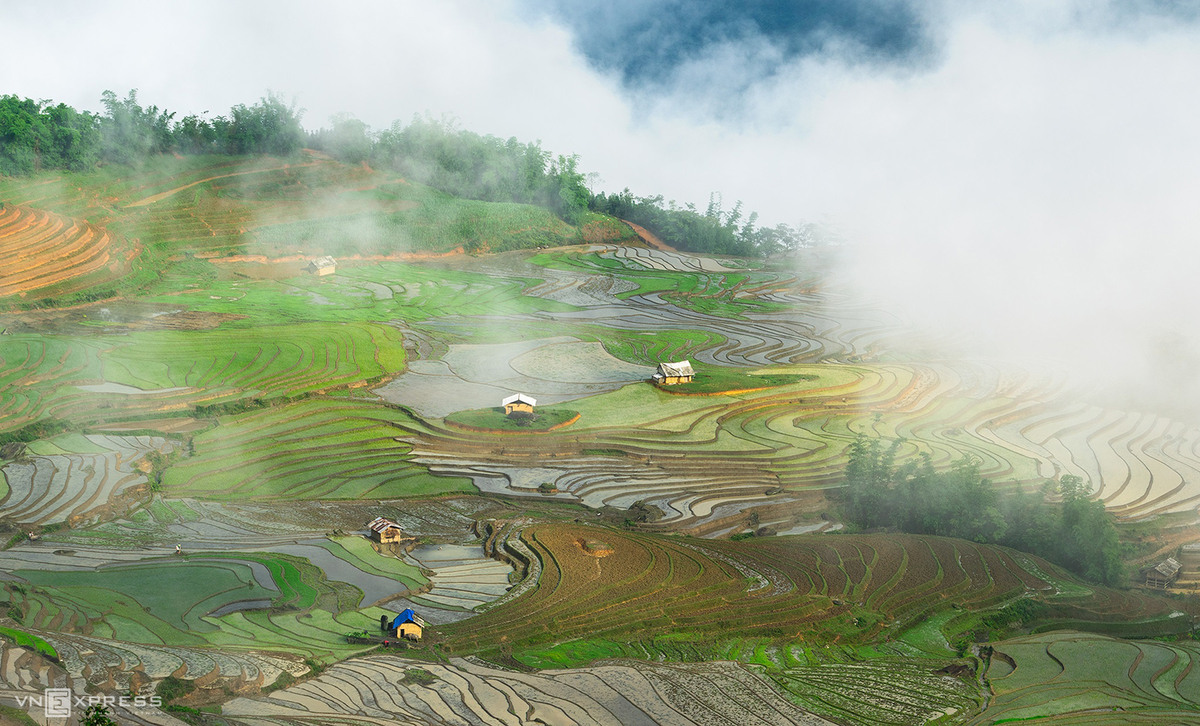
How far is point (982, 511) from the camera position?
3080cm

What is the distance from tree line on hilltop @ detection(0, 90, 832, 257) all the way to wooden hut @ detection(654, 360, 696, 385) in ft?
163

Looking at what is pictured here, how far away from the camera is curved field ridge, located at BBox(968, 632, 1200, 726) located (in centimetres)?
1830

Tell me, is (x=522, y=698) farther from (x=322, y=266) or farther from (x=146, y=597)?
(x=322, y=266)

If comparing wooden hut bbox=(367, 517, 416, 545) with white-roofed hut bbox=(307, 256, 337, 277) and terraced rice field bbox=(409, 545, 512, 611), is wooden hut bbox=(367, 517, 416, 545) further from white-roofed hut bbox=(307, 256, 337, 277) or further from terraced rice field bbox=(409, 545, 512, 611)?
white-roofed hut bbox=(307, 256, 337, 277)

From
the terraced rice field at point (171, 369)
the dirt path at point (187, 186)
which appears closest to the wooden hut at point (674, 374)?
the terraced rice field at point (171, 369)

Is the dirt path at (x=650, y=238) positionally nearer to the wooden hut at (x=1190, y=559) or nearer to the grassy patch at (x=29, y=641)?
the wooden hut at (x=1190, y=559)

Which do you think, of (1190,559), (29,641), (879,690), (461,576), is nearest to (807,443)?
(1190,559)

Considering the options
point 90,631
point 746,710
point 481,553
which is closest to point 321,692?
point 90,631

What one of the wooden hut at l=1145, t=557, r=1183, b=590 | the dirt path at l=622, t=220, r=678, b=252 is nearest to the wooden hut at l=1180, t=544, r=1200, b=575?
the wooden hut at l=1145, t=557, r=1183, b=590

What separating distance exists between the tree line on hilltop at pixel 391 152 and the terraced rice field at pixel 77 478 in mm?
41406

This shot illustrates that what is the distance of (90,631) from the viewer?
19922mm

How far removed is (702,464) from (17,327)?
3407cm

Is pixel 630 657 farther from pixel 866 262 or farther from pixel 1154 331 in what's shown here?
pixel 866 262

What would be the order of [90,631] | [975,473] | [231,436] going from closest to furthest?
[90,631] → [975,473] → [231,436]
